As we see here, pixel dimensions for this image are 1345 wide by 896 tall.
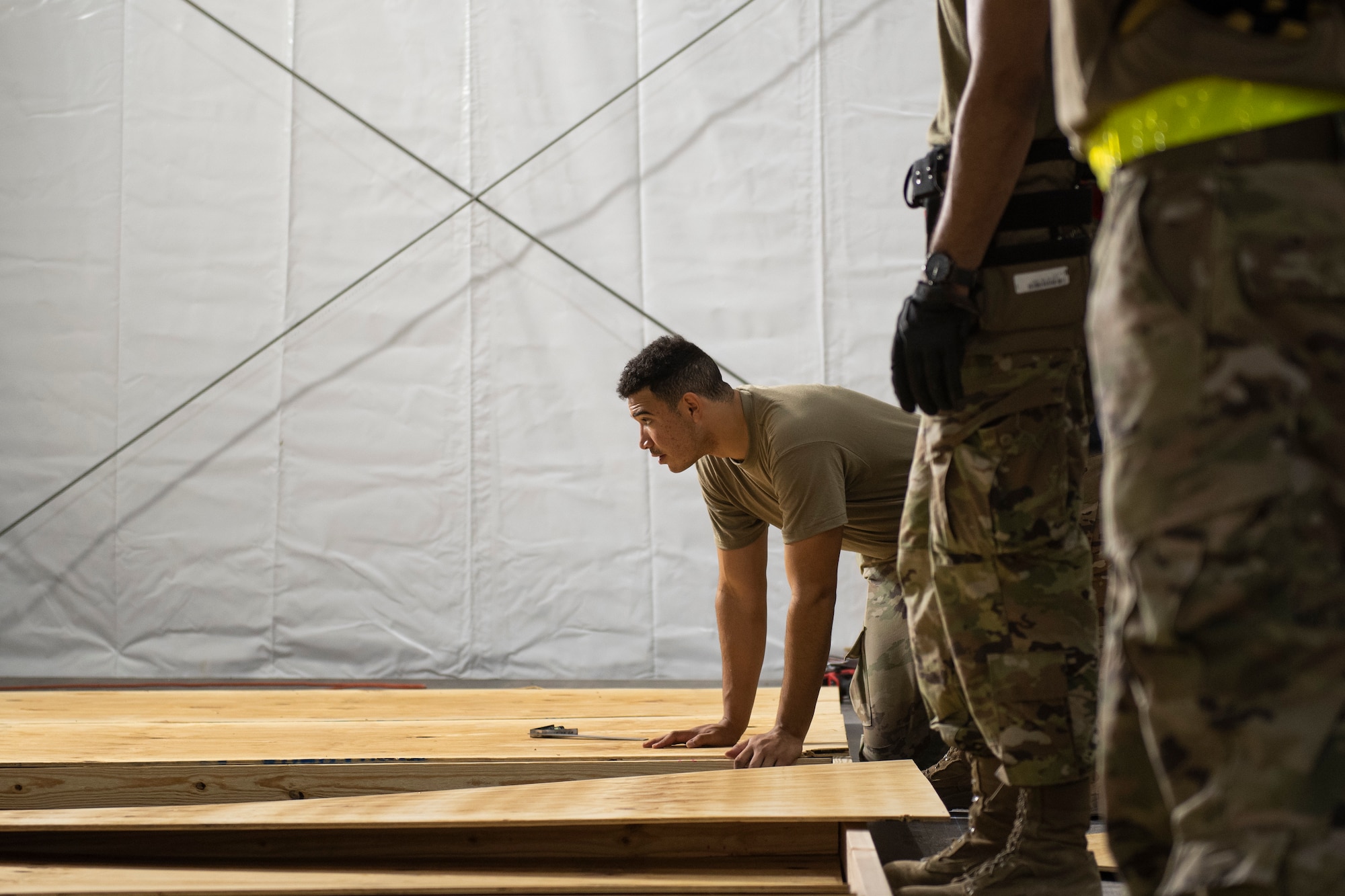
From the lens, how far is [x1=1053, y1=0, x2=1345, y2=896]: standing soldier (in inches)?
25.5

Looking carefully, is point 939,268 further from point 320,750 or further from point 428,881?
point 320,750

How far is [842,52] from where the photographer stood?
421 cm

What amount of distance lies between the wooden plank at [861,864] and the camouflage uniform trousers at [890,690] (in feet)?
3.36

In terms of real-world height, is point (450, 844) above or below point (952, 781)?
above

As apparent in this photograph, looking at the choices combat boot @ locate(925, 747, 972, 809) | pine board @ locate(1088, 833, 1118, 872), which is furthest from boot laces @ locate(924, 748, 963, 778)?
pine board @ locate(1088, 833, 1118, 872)

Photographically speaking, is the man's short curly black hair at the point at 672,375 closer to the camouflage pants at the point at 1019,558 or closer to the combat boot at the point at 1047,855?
the camouflage pants at the point at 1019,558

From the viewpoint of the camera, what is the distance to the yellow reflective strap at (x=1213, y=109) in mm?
692

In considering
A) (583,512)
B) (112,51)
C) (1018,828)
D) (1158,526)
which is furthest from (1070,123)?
(112,51)

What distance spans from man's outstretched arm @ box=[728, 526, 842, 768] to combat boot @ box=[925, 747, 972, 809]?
0.42 metres

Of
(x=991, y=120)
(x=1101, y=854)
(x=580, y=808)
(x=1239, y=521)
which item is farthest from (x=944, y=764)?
(x=1239, y=521)

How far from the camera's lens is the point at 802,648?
5.84ft

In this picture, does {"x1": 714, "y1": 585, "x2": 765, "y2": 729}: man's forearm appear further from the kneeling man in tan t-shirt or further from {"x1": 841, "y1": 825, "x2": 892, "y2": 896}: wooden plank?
{"x1": 841, "y1": 825, "x2": 892, "y2": 896}: wooden plank

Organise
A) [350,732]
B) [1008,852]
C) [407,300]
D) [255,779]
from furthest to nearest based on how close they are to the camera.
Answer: [407,300]
[350,732]
[255,779]
[1008,852]

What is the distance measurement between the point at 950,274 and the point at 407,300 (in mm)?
3363
